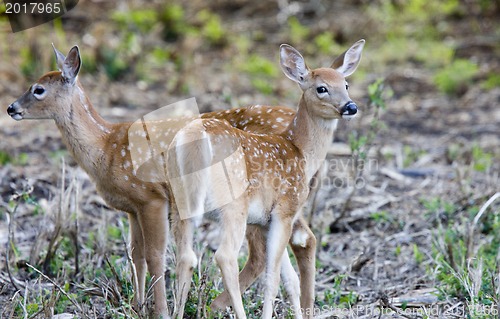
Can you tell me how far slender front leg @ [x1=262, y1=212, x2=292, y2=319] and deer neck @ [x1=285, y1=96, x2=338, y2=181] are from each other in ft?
2.12

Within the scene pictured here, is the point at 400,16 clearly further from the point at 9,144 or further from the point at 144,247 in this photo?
the point at 144,247

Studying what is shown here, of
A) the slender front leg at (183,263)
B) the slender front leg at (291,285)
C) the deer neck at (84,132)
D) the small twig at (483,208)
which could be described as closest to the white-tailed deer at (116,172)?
the deer neck at (84,132)

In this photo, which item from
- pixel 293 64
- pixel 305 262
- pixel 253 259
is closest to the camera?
pixel 305 262

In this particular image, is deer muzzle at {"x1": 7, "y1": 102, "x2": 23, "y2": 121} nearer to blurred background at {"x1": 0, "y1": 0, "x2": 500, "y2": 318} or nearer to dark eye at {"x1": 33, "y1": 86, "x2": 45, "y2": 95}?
dark eye at {"x1": 33, "y1": 86, "x2": 45, "y2": 95}

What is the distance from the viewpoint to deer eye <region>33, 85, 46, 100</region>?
6352 mm

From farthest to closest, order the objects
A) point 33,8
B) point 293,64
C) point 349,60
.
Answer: point 33,8
point 349,60
point 293,64

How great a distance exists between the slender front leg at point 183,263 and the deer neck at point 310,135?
49.8 inches

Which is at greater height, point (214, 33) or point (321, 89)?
point (214, 33)

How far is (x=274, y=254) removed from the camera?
566 cm

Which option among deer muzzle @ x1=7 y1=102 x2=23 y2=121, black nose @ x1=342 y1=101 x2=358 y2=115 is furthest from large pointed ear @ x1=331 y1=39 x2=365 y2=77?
deer muzzle @ x1=7 y1=102 x2=23 y2=121

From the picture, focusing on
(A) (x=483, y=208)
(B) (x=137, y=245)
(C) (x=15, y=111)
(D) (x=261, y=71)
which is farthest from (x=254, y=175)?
(D) (x=261, y=71)

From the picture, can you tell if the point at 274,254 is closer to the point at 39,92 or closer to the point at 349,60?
the point at 349,60

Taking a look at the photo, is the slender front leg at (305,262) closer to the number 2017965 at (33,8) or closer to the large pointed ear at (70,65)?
the large pointed ear at (70,65)

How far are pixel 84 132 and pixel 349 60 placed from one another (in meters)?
2.17
